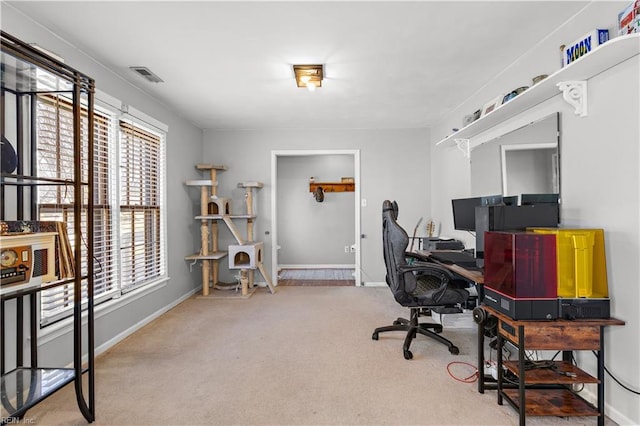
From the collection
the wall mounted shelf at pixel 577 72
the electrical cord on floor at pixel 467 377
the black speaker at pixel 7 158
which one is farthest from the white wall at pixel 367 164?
the black speaker at pixel 7 158

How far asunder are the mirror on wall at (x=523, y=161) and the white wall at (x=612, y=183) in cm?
7

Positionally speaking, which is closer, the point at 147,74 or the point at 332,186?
the point at 147,74

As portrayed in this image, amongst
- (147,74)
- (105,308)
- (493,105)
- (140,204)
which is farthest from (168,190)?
(493,105)

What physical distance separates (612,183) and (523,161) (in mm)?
781

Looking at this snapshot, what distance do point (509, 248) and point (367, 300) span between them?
2636 mm

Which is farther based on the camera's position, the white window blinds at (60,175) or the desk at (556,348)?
the white window blinds at (60,175)

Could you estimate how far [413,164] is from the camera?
477 centimetres

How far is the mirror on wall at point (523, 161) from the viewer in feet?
6.98

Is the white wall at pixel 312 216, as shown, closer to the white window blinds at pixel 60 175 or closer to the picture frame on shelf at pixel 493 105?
the picture frame on shelf at pixel 493 105

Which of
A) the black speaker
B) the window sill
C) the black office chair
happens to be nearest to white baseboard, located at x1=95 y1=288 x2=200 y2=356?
the window sill

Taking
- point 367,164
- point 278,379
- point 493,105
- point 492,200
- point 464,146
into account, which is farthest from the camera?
point 367,164

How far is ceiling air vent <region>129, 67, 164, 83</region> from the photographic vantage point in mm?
2703

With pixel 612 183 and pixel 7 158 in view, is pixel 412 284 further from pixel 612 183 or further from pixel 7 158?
pixel 7 158

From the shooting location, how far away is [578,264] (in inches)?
62.1
